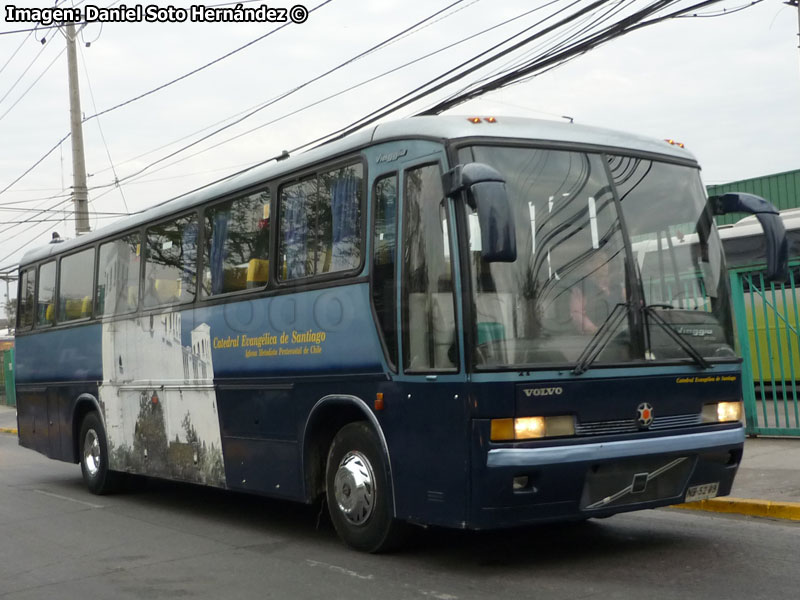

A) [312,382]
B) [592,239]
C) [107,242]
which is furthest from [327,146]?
[107,242]

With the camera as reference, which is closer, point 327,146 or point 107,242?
point 327,146

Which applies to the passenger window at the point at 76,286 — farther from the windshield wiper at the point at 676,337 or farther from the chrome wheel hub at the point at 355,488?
the windshield wiper at the point at 676,337

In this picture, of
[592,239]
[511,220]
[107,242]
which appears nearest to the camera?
[511,220]

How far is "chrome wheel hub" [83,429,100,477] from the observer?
13.1m

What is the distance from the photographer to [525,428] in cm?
649

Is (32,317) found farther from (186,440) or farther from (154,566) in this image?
(154,566)

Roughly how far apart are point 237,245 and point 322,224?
154 centimetres

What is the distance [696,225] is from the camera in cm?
767

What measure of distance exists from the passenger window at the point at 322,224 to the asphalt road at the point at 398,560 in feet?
7.46

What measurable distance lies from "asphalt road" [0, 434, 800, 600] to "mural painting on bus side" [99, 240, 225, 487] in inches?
27.3

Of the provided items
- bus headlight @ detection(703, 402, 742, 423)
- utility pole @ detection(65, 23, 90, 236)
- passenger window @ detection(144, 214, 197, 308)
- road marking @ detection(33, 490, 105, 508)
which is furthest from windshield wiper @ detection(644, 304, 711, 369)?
utility pole @ detection(65, 23, 90, 236)

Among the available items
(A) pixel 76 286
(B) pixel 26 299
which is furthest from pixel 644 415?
(B) pixel 26 299

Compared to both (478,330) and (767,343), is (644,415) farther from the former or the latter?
(767,343)

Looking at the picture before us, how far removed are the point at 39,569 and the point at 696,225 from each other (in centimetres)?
570
